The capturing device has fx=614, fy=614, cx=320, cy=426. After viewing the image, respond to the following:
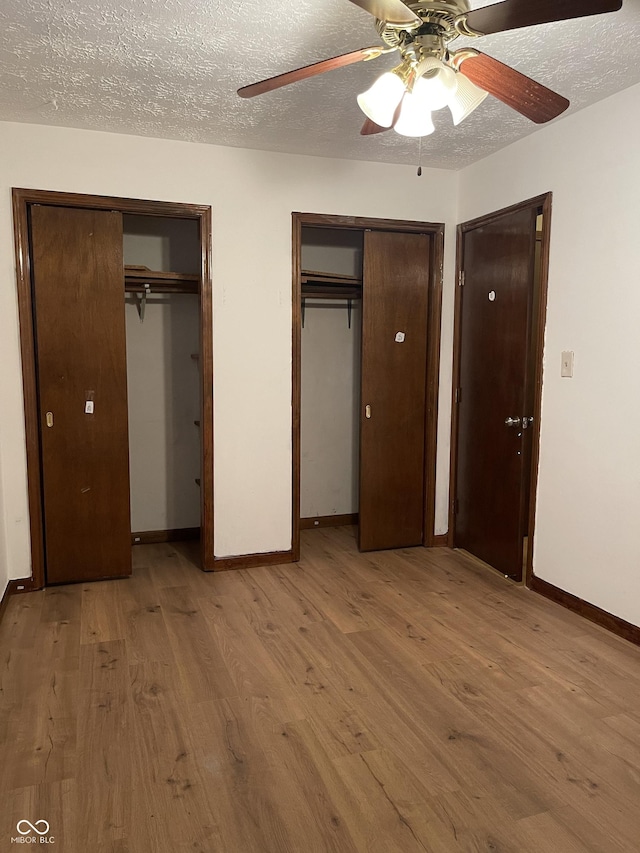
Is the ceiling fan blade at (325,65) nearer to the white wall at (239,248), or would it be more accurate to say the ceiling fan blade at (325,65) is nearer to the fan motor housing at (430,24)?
the fan motor housing at (430,24)

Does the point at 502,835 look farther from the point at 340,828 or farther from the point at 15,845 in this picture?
the point at 15,845

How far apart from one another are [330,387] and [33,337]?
2158 mm

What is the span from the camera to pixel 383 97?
2000 millimetres

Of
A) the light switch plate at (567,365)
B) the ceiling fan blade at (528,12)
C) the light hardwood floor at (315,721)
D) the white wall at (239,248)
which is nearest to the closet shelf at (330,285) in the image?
the white wall at (239,248)

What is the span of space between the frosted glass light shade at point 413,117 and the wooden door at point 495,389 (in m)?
1.59

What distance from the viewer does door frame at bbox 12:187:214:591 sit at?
332 centimetres

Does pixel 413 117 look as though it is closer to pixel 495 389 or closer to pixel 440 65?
pixel 440 65

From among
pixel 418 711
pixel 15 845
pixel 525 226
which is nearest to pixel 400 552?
pixel 418 711

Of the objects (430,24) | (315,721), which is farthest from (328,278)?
(315,721)

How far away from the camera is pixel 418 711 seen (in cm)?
237

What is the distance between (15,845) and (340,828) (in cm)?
91

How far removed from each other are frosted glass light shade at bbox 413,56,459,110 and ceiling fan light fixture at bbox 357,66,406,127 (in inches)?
2.5

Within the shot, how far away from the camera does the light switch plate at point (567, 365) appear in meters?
Result: 3.21

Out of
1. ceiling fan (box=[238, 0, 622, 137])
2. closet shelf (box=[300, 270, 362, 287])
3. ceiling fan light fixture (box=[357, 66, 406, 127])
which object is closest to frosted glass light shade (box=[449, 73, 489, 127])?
ceiling fan (box=[238, 0, 622, 137])
